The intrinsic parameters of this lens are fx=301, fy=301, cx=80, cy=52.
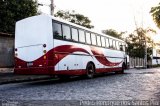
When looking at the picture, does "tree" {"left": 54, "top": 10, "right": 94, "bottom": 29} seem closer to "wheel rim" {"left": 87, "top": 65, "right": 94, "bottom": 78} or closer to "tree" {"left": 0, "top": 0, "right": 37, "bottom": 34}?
"tree" {"left": 0, "top": 0, "right": 37, "bottom": 34}

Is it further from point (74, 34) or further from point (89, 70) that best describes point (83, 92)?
point (89, 70)

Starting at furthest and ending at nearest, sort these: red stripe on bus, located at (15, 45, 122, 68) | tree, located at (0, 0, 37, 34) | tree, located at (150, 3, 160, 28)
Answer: tree, located at (0, 0, 37, 34)
red stripe on bus, located at (15, 45, 122, 68)
tree, located at (150, 3, 160, 28)

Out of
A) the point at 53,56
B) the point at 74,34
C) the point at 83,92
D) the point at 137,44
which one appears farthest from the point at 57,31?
the point at 137,44

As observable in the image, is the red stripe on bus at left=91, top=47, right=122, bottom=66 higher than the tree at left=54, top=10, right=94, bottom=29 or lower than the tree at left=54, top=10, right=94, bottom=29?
lower

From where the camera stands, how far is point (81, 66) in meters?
17.3

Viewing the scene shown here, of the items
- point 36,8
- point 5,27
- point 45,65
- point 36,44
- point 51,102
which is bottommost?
point 51,102

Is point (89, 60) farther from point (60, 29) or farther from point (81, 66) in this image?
point (60, 29)

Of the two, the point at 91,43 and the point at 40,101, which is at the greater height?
the point at 91,43

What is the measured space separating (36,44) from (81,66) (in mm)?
3709

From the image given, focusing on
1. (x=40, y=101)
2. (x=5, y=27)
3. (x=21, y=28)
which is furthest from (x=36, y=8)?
(x=40, y=101)

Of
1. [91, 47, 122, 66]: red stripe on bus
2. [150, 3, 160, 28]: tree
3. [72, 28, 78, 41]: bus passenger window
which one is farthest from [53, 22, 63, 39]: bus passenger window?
[150, 3, 160, 28]: tree

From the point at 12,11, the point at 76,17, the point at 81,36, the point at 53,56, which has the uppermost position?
the point at 76,17

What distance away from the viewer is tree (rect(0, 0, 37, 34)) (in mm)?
33688

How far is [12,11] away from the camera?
35.2m
